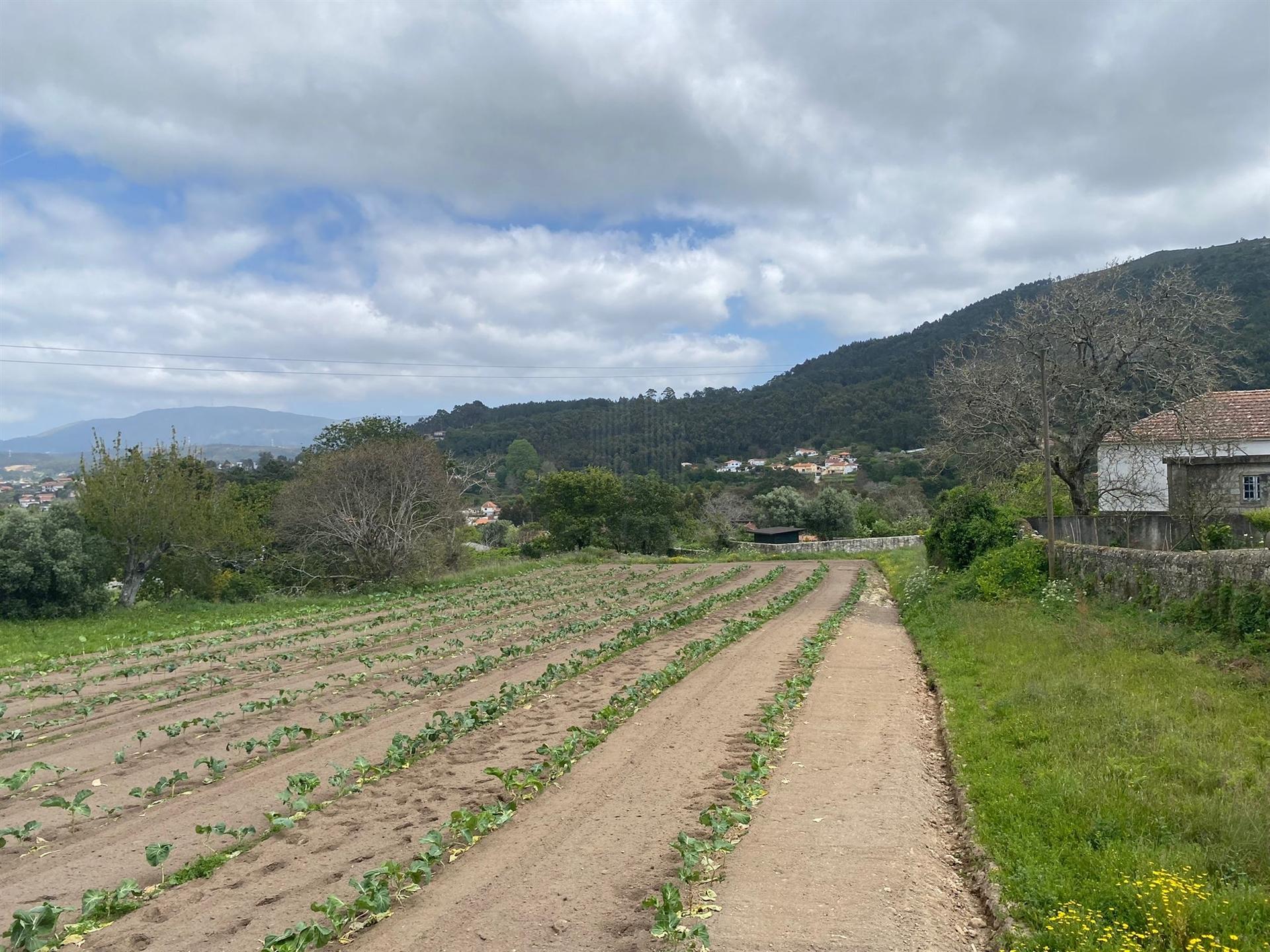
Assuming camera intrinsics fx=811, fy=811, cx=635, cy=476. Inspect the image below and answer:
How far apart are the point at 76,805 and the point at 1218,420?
1282 inches

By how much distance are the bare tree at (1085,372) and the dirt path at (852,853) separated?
1656cm

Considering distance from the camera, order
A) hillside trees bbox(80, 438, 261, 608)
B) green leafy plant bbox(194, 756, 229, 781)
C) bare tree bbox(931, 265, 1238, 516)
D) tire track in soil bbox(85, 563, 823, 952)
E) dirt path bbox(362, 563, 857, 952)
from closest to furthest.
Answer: dirt path bbox(362, 563, 857, 952), tire track in soil bbox(85, 563, 823, 952), green leafy plant bbox(194, 756, 229, 781), bare tree bbox(931, 265, 1238, 516), hillside trees bbox(80, 438, 261, 608)

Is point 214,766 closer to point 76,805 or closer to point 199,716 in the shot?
point 76,805

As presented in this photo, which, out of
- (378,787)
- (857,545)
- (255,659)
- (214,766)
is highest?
(214,766)

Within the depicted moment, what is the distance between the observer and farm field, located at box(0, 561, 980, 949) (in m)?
5.38

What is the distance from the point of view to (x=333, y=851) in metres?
6.47

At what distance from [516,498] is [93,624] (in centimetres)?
7000

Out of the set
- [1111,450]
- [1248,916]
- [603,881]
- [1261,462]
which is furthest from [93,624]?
[1261,462]

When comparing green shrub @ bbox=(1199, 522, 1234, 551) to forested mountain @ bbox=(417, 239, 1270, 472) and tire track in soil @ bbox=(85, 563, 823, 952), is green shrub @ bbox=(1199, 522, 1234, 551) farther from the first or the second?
forested mountain @ bbox=(417, 239, 1270, 472)

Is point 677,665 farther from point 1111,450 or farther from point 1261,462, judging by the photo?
point 1261,462

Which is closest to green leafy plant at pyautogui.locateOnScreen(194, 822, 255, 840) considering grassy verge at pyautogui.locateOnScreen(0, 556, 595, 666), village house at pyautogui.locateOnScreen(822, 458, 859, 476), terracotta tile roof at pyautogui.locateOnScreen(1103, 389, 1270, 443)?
grassy verge at pyautogui.locateOnScreen(0, 556, 595, 666)

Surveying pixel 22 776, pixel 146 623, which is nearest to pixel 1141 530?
pixel 22 776

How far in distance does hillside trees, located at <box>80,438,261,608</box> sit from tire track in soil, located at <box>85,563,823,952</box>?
2043 centimetres

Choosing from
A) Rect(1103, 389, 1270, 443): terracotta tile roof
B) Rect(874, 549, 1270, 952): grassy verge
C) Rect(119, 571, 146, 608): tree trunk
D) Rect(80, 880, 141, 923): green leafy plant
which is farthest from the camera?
Rect(119, 571, 146, 608): tree trunk
